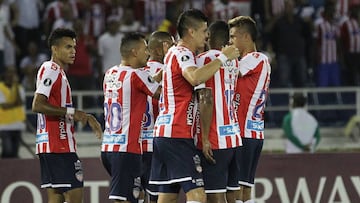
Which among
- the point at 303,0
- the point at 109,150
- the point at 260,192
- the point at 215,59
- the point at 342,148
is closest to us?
the point at 215,59

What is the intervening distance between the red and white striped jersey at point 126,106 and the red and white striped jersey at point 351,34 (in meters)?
10.7

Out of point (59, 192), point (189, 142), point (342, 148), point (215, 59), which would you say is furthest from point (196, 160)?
point (342, 148)

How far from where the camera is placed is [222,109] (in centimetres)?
1345

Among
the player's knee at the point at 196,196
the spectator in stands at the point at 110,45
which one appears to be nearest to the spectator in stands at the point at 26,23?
the spectator in stands at the point at 110,45

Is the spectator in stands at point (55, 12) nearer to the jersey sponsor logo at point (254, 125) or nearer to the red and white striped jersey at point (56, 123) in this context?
the red and white striped jersey at point (56, 123)

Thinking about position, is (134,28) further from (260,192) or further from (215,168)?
(215,168)

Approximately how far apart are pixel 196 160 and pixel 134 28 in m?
10.5

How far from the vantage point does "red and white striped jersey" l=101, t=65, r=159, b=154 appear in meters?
14.0

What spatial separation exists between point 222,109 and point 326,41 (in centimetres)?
1101

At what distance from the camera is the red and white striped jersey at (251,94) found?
14.6 metres

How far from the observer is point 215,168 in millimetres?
13344

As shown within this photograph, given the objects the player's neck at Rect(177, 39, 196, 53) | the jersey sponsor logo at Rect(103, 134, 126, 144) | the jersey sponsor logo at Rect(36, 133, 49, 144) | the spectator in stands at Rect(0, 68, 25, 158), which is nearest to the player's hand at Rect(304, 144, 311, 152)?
the spectator in stands at Rect(0, 68, 25, 158)

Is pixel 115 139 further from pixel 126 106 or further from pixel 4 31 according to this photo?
pixel 4 31

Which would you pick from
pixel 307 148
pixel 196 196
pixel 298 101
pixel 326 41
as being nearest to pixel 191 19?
pixel 196 196
